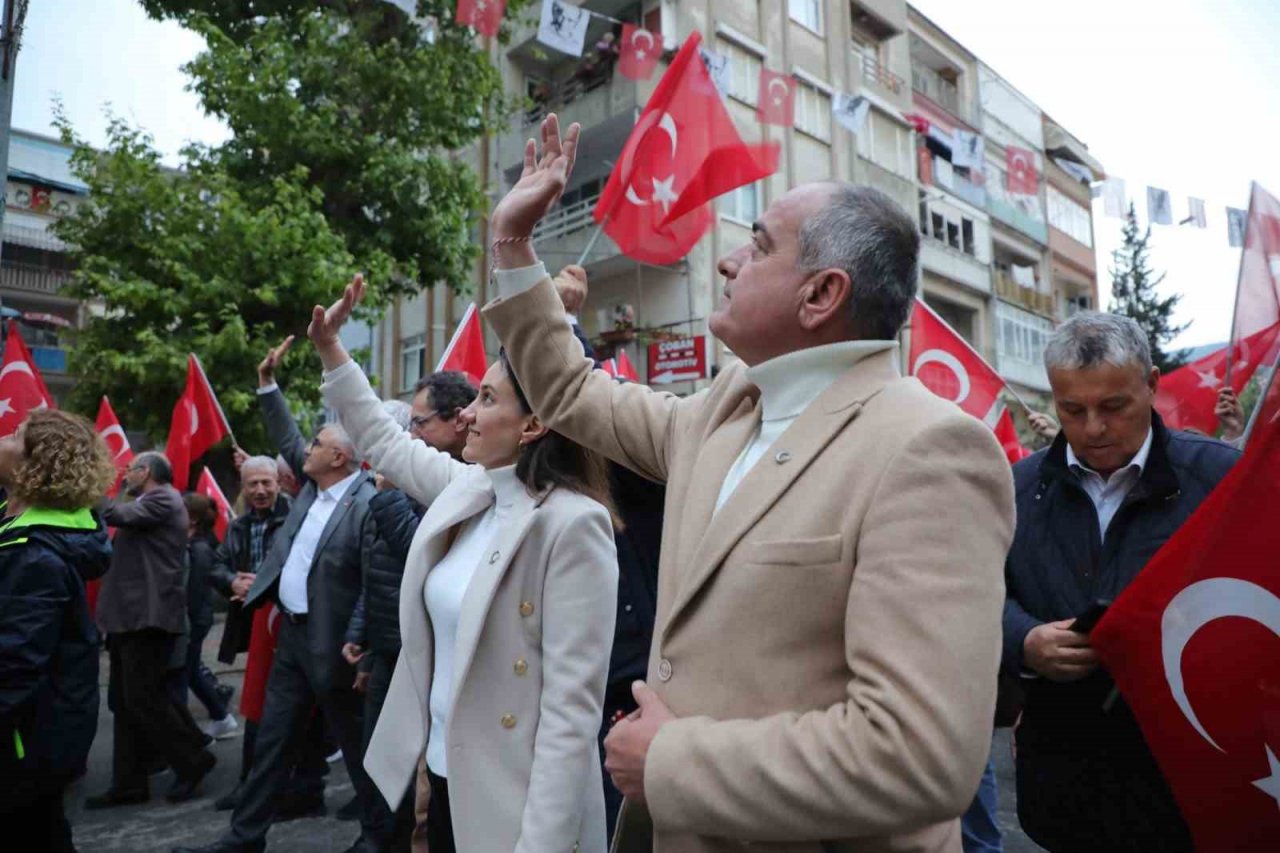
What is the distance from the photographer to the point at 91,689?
3.35 meters

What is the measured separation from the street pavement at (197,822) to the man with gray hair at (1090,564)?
108 inches

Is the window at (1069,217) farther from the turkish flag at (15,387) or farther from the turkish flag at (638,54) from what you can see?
the turkish flag at (15,387)

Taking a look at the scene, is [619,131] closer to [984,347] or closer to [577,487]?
[984,347]

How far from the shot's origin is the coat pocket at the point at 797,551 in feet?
4.49

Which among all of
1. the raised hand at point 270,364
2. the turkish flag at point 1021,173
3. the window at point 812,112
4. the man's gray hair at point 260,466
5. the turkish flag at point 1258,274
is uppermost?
the window at point 812,112

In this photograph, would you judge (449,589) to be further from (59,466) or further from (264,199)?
(264,199)

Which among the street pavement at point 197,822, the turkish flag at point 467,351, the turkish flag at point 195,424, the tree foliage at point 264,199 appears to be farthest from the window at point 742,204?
the street pavement at point 197,822

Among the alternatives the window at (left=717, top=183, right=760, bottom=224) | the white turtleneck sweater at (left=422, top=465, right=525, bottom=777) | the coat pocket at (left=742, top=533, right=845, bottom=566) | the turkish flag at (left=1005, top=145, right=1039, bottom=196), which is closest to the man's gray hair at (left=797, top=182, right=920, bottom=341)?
the coat pocket at (left=742, top=533, right=845, bottom=566)

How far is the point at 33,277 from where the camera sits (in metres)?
39.7

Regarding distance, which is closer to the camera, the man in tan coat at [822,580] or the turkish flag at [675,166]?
the man in tan coat at [822,580]

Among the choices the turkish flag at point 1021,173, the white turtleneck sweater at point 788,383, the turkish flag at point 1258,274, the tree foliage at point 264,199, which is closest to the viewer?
the white turtleneck sweater at point 788,383

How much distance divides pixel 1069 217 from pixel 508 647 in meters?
36.2

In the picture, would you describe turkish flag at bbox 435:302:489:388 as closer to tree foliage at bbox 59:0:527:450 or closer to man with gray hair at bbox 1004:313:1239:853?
man with gray hair at bbox 1004:313:1239:853

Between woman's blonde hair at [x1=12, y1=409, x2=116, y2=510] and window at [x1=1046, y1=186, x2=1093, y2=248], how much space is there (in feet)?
111
